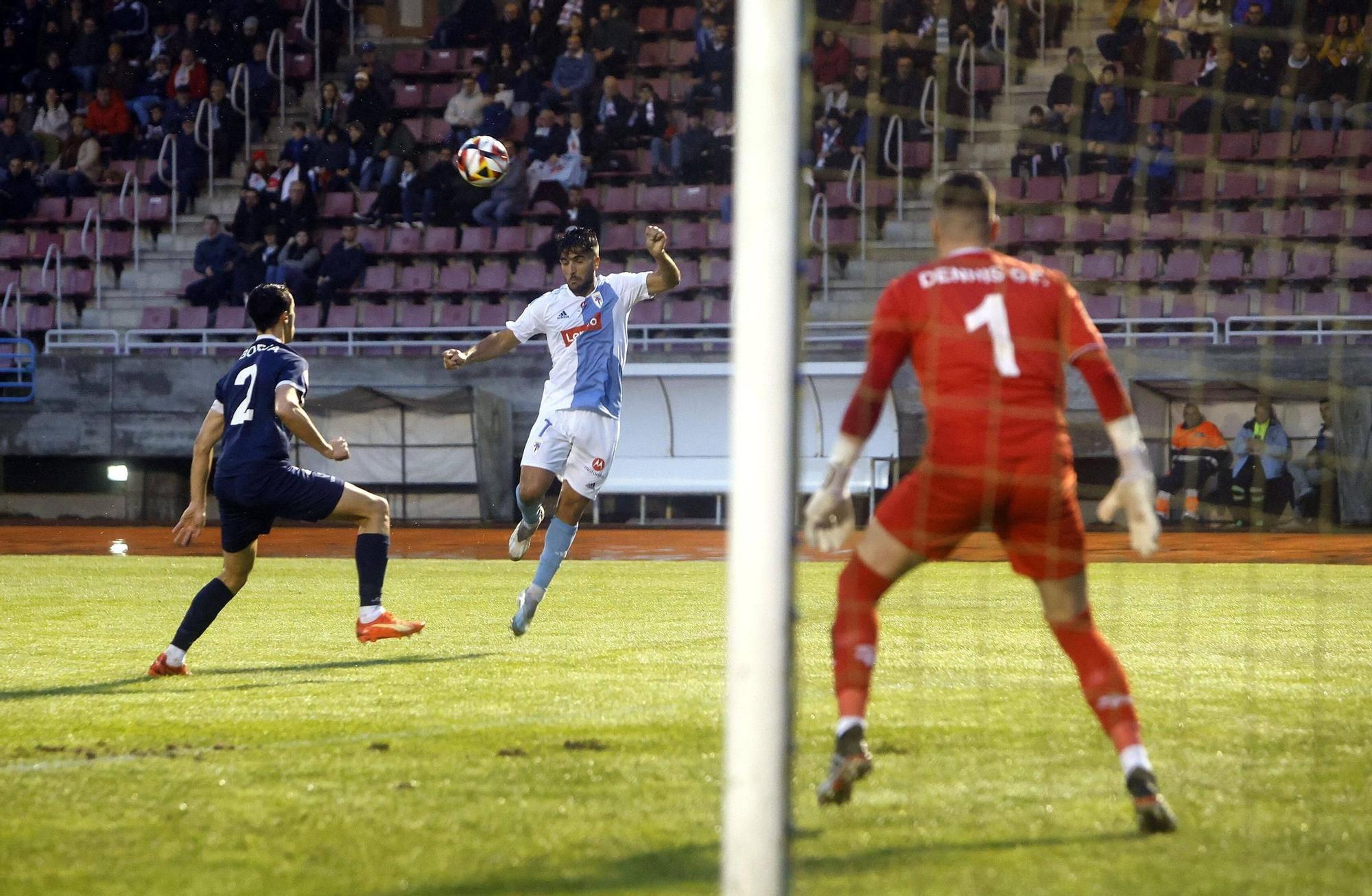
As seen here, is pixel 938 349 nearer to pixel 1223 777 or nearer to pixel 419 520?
pixel 1223 777

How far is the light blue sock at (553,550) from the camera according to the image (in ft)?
25.9

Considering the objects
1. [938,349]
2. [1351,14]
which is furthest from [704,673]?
[1351,14]

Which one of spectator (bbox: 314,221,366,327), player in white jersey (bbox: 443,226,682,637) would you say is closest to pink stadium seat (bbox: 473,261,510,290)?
spectator (bbox: 314,221,366,327)

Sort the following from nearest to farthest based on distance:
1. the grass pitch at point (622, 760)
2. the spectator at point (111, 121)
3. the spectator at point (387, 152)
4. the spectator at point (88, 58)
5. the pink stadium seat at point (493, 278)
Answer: the grass pitch at point (622, 760) → the pink stadium seat at point (493, 278) → the spectator at point (387, 152) → the spectator at point (111, 121) → the spectator at point (88, 58)

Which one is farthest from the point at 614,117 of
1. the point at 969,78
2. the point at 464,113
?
the point at 969,78

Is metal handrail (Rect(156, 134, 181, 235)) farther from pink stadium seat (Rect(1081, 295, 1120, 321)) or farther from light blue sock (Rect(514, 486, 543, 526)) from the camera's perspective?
light blue sock (Rect(514, 486, 543, 526))

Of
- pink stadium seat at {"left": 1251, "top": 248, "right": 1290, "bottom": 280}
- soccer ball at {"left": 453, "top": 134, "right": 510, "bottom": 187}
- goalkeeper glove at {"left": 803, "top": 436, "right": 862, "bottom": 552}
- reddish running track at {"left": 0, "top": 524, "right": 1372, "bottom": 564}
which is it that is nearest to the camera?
goalkeeper glove at {"left": 803, "top": 436, "right": 862, "bottom": 552}

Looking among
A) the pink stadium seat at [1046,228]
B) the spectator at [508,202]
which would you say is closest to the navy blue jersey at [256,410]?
the pink stadium seat at [1046,228]

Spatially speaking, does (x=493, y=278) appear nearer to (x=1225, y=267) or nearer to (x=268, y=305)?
(x=1225, y=267)

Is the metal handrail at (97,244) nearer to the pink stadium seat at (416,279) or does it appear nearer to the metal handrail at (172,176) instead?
the metal handrail at (172,176)

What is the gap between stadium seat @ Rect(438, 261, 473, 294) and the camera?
20.7m

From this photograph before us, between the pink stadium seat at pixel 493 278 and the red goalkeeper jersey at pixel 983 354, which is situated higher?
the red goalkeeper jersey at pixel 983 354

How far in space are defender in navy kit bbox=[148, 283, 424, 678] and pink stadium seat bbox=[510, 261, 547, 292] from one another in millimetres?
13271

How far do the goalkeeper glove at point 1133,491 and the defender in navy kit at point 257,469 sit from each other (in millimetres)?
3759
